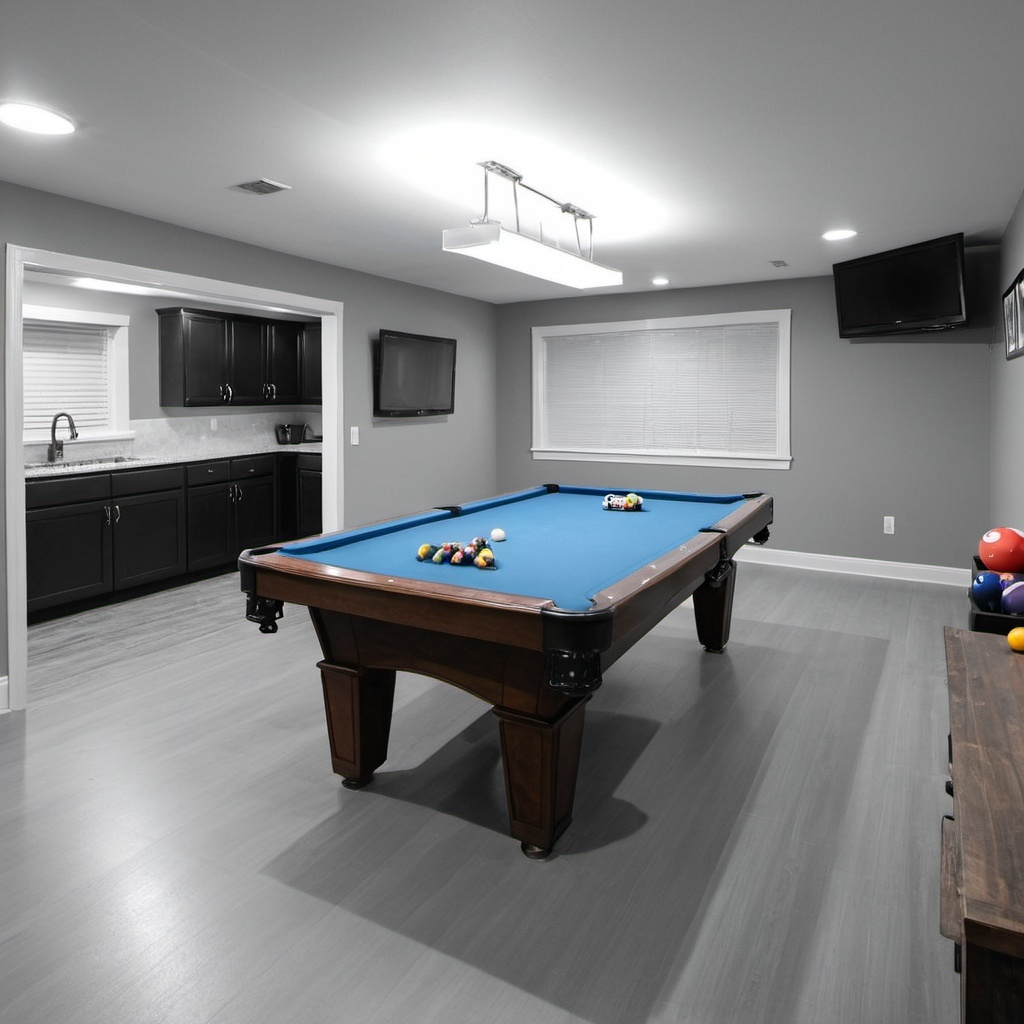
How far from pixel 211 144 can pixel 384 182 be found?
2.37 ft

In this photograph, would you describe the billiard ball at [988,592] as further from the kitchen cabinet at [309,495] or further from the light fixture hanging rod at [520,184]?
the kitchen cabinet at [309,495]

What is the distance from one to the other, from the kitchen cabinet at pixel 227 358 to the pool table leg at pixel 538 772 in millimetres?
4649

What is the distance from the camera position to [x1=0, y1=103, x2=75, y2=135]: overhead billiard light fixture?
240cm

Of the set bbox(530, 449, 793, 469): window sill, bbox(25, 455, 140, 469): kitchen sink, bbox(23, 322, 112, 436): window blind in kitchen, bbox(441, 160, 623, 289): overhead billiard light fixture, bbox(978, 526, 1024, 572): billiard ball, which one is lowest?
bbox(978, 526, 1024, 572): billiard ball

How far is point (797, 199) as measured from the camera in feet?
11.6

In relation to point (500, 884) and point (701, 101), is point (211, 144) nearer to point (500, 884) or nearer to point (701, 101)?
point (701, 101)

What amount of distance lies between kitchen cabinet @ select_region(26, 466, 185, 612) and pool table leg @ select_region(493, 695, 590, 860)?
354cm

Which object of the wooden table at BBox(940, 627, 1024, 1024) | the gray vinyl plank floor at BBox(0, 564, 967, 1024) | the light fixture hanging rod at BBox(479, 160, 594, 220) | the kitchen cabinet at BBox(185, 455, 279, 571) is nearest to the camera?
the wooden table at BBox(940, 627, 1024, 1024)

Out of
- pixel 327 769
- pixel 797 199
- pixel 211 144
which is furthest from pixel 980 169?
pixel 327 769

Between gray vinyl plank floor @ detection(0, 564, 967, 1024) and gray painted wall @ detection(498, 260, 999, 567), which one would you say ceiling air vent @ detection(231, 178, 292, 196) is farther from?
gray painted wall @ detection(498, 260, 999, 567)

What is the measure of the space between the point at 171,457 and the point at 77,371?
0.89m

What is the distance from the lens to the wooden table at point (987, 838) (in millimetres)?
909

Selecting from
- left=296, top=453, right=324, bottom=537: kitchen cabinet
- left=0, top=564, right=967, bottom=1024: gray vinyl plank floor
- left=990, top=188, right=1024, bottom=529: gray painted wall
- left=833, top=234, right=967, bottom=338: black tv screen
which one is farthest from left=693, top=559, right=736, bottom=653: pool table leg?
left=296, top=453, right=324, bottom=537: kitchen cabinet

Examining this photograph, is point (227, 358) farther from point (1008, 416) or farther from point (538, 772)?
point (1008, 416)
